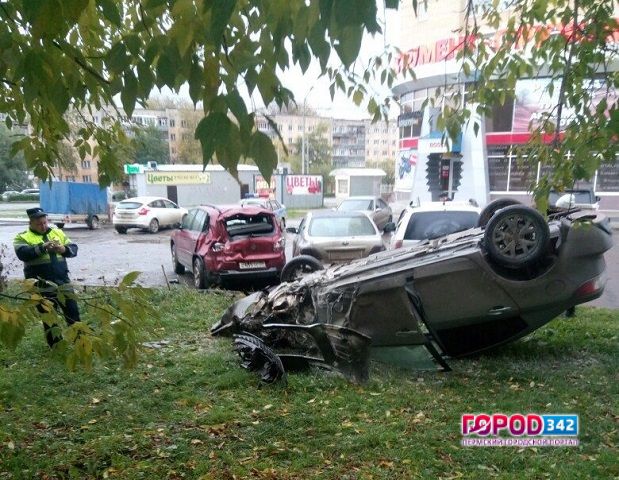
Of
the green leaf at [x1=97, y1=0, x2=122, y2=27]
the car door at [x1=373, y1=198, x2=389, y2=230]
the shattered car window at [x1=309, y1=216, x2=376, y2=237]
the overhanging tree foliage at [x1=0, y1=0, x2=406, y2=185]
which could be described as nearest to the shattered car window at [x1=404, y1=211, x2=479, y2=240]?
the shattered car window at [x1=309, y1=216, x2=376, y2=237]

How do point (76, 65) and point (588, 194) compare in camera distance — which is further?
point (588, 194)

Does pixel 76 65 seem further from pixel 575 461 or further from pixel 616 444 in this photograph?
pixel 616 444

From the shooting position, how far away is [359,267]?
5.25 meters

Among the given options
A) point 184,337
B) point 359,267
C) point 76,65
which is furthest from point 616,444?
point 184,337

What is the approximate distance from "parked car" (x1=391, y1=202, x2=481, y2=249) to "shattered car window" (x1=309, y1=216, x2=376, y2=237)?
6.85 feet

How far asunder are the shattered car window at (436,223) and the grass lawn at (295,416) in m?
2.47

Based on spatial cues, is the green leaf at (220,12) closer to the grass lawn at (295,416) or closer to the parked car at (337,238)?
the grass lawn at (295,416)

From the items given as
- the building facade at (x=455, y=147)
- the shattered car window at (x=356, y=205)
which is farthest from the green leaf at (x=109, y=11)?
the building facade at (x=455, y=147)

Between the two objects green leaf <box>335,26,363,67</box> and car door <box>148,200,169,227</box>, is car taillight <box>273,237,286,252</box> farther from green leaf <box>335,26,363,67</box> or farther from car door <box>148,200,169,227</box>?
car door <box>148,200,169,227</box>

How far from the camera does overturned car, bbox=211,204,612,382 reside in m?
4.46

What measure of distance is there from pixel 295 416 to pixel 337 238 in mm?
5872

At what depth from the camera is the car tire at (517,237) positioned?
14.5 ft

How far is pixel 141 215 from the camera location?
2147 cm

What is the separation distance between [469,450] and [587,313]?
4.67 m
